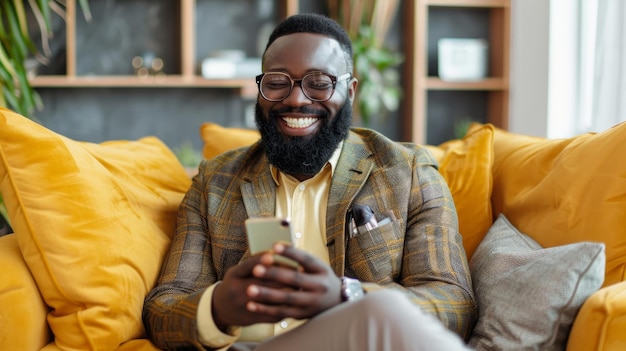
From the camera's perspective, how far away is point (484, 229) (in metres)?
1.86

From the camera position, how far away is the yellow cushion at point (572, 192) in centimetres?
152

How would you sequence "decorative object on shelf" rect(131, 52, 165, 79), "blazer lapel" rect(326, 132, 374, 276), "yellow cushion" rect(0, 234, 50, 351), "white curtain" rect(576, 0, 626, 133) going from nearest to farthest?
Result: "yellow cushion" rect(0, 234, 50, 351) < "blazer lapel" rect(326, 132, 374, 276) < "white curtain" rect(576, 0, 626, 133) < "decorative object on shelf" rect(131, 52, 165, 79)

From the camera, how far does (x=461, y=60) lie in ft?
13.4

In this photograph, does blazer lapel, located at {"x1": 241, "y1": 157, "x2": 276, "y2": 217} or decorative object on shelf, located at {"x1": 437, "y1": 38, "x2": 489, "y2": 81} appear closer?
blazer lapel, located at {"x1": 241, "y1": 157, "x2": 276, "y2": 217}

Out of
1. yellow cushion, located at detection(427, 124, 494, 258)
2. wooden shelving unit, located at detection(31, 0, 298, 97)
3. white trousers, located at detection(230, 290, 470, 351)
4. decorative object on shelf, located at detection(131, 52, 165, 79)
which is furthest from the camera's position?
decorative object on shelf, located at detection(131, 52, 165, 79)

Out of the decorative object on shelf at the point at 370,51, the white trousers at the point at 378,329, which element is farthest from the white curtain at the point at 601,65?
the white trousers at the point at 378,329

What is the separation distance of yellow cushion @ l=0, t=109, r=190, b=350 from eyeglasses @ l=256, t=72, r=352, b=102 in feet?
1.43

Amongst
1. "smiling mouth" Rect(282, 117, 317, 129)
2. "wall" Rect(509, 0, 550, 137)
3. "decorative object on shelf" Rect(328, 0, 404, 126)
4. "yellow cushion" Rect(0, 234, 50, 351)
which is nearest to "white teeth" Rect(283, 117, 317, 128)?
"smiling mouth" Rect(282, 117, 317, 129)

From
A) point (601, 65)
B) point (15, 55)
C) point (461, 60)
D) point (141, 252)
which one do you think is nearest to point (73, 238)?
point (141, 252)

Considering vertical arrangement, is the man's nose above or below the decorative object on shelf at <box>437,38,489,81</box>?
below

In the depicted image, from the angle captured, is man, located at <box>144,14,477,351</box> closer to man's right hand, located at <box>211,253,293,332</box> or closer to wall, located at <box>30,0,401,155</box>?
Answer: man's right hand, located at <box>211,253,293,332</box>

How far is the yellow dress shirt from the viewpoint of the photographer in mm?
1583

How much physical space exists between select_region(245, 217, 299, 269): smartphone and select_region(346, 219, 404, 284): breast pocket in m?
0.36

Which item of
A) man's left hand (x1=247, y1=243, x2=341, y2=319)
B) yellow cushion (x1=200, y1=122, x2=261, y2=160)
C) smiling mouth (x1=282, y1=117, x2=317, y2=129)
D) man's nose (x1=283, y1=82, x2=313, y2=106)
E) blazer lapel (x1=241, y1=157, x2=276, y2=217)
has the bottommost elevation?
man's left hand (x1=247, y1=243, x2=341, y2=319)
